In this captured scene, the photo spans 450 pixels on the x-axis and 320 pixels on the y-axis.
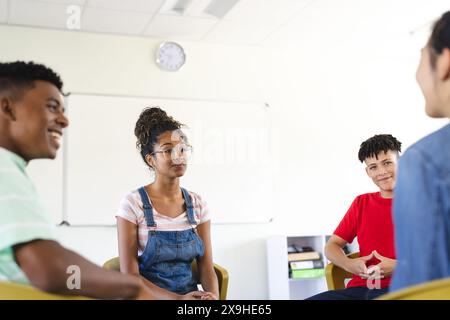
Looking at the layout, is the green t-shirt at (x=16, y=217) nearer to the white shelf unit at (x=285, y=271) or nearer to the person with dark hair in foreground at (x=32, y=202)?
the person with dark hair in foreground at (x=32, y=202)

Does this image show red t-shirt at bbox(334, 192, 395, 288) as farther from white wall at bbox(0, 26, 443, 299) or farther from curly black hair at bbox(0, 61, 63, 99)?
curly black hair at bbox(0, 61, 63, 99)

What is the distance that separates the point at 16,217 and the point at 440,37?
677mm

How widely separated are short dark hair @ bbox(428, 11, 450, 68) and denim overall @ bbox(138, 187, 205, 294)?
73 cm

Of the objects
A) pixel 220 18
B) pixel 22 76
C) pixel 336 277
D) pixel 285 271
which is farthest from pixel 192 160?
pixel 22 76

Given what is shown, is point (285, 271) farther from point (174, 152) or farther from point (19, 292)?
point (19, 292)

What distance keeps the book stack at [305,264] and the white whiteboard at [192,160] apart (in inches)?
12.5

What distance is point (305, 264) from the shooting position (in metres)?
3.14

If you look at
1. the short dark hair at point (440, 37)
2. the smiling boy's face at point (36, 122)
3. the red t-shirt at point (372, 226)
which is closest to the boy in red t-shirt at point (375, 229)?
the red t-shirt at point (372, 226)

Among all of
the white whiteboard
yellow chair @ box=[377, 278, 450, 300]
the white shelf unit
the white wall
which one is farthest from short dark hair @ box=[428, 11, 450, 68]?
the white shelf unit

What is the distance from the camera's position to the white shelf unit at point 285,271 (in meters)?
3.09

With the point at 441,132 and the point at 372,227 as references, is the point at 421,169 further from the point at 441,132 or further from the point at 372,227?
the point at 372,227

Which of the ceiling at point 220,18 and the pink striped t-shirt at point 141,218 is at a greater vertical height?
the ceiling at point 220,18

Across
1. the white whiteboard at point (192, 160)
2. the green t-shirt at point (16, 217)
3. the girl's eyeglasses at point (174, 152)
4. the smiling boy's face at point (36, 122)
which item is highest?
the white whiteboard at point (192, 160)

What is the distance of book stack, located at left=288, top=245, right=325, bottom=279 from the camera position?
10.1ft
